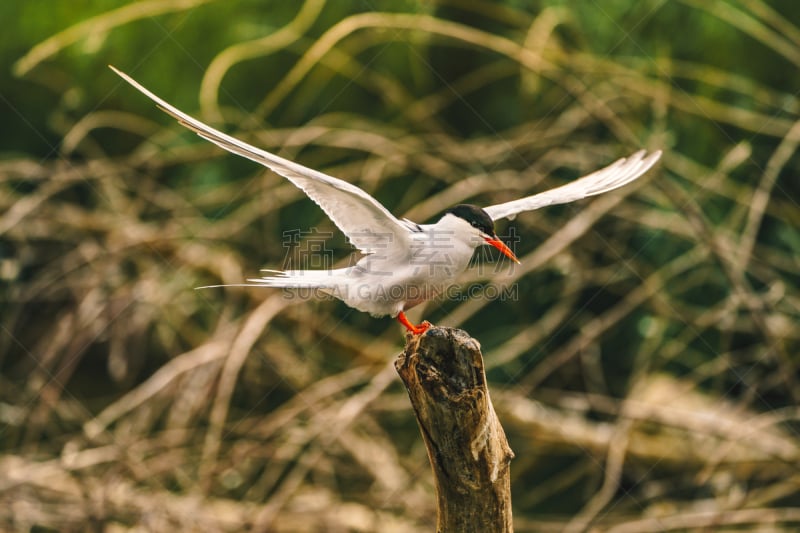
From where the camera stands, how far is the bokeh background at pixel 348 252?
2.80m

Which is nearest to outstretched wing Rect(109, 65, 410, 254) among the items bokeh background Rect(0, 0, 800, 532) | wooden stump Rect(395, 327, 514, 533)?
wooden stump Rect(395, 327, 514, 533)

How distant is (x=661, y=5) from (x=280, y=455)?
263 cm

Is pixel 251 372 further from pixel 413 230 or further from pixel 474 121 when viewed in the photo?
pixel 413 230

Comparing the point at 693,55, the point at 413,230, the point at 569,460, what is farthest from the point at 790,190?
the point at 413,230

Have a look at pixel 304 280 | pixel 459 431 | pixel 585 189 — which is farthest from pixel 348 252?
pixel 459 431

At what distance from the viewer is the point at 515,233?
3.57 metres

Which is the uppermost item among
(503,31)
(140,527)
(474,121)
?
(503,31)

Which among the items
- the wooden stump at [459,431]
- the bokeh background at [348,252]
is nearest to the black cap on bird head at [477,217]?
the wooden stump at [459,431]

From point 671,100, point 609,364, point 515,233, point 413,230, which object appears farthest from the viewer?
point 609,364

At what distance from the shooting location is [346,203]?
6.02 feet

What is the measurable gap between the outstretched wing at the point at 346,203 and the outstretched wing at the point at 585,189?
1.19ft

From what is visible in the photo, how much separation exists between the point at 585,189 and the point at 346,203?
75 cm

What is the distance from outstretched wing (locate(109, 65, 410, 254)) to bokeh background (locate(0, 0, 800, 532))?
724mm

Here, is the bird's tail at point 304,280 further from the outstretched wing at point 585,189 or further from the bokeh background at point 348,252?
the bokeh background at point 348,252
